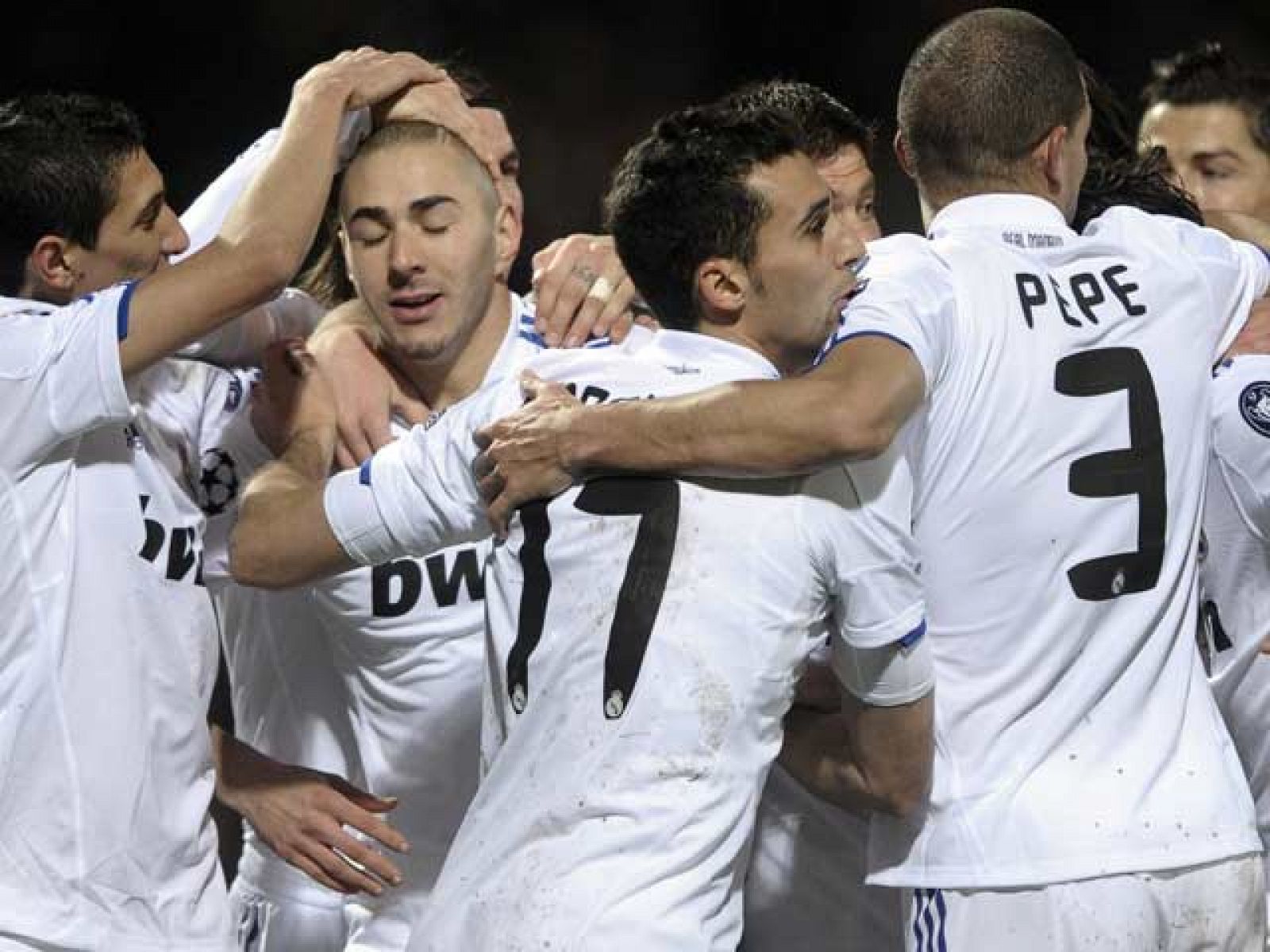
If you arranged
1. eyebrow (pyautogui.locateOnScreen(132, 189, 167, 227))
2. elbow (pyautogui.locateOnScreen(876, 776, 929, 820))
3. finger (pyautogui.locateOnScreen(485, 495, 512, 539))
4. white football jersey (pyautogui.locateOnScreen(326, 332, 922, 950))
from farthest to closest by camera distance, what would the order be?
eyebrow (pyautogui.locateOnScreen(132, 189, 167, 227)), elbow (pyautogui.locateOnScreen(876, 776, 929, 820)), finger (pyautogui.locateOnScreen(485, 495, 512, 539)), white football jersey (pyautogui.locateOnScreen(326, 332, 922, 950))

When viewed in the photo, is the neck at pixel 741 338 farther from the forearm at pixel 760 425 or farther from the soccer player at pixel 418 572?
the soccer player at pixel 418 572

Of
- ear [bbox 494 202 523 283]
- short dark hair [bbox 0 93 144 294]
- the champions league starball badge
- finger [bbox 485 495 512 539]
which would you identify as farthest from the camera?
ear [bbox 494 202 523 283]

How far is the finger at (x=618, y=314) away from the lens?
13.7ft

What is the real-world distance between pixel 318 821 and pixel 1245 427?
6.40ft

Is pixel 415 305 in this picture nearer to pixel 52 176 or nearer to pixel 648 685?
pixel 52 176

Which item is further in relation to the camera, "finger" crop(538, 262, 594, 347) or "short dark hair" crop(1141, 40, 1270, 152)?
"short dark hair" crop(1141, 40, 1270, 152)

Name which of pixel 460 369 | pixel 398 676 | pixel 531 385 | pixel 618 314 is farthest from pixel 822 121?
pixel 398 676

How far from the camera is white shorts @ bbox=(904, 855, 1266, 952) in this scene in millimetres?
3219

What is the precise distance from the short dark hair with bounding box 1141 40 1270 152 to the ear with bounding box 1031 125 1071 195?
9.70 ft

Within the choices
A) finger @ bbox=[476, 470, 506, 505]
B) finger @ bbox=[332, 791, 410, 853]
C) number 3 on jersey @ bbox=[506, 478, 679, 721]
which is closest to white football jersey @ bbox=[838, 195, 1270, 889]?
number 3 on jersey @ bbox=[506, 478, 679, 721]

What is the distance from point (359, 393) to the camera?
4.12 m

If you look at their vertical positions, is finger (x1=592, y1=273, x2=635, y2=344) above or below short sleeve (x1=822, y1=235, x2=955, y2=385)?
below

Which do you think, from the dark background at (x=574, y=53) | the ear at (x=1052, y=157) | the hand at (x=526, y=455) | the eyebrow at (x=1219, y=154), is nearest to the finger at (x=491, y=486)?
the hand at (x=526, y=455)

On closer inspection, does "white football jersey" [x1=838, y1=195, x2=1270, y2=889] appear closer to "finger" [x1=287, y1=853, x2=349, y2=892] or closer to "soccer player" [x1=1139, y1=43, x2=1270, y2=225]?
"finger" [x1=287, y1=853, x2=349, y2=892]
